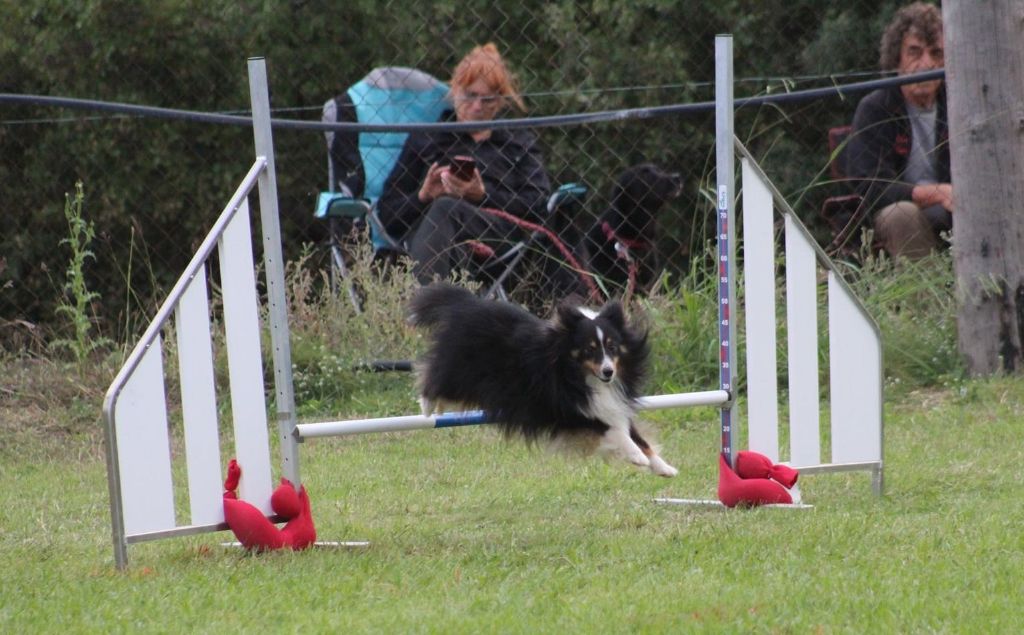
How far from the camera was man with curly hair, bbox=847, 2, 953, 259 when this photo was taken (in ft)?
23.1

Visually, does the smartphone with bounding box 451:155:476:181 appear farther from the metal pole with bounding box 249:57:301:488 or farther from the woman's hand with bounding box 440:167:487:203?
the metal pole with bounding box 249:57:301:488

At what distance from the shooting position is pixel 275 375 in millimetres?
4133

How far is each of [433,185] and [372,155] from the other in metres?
1.20

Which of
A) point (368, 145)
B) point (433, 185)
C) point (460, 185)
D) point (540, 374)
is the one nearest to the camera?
point (540, 374)

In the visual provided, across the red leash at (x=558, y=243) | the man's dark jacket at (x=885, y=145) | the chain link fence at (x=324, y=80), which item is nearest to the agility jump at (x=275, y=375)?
the red leash at (x=558, y=243)

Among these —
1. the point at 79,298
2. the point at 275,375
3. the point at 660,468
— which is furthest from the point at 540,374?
the point at 79,298

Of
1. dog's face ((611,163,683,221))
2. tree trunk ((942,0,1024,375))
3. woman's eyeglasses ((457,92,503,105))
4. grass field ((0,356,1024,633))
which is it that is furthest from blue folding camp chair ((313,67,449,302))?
tree trunk ((942,0,1024,375))

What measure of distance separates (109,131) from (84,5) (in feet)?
2.91

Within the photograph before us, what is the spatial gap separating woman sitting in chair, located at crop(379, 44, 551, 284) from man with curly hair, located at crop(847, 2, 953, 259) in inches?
67.4

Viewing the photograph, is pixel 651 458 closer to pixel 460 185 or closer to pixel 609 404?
pixel 609 404

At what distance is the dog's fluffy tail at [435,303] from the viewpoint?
4.41m

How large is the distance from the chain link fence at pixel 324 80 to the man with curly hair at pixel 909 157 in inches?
71.2

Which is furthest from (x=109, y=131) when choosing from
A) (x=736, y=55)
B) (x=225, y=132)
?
(x=736, y=55)

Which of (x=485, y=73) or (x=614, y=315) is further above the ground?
(x=485, y=73)
